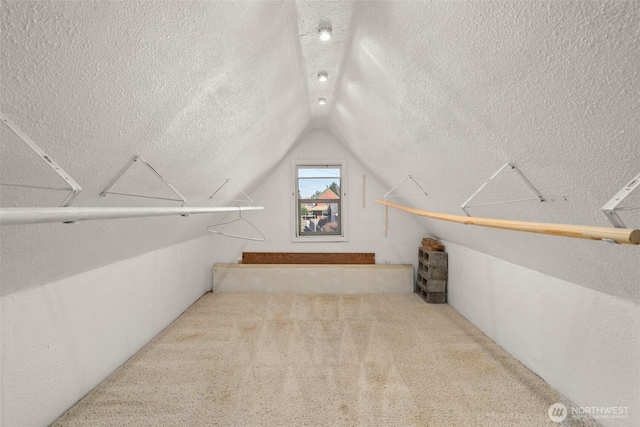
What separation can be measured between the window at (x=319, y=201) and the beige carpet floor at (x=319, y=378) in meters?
1.66

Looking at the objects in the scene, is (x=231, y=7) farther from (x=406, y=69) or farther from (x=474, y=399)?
(x=474, y=399)

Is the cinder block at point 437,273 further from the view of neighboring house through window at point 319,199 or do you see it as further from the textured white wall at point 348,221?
the view of neighboring house through window at point 319,199

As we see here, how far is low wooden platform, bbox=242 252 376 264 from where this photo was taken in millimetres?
4633

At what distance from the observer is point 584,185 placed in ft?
3.69

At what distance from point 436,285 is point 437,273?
6.0 inches

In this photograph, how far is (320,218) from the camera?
15.8 feet

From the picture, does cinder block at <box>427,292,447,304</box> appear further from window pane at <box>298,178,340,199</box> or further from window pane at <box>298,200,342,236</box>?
window pane at <box>298,178,340,199</box>

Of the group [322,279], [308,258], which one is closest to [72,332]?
[322,279]

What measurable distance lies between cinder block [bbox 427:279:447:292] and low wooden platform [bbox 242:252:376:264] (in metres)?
0.95

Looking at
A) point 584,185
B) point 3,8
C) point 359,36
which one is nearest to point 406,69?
point 359,36

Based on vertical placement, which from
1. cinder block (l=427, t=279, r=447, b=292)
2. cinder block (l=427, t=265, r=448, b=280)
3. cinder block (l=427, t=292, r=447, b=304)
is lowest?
cinder block (l=427, t=292, r=447, b=304)

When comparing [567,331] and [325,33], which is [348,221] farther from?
[325,33]

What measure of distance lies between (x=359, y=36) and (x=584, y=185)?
1244 millimetres

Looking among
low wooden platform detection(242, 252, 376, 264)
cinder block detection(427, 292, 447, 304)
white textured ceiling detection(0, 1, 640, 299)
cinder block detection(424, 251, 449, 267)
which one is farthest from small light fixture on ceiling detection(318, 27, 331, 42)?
low wooden platform detection(242, 252, 376, 264)
